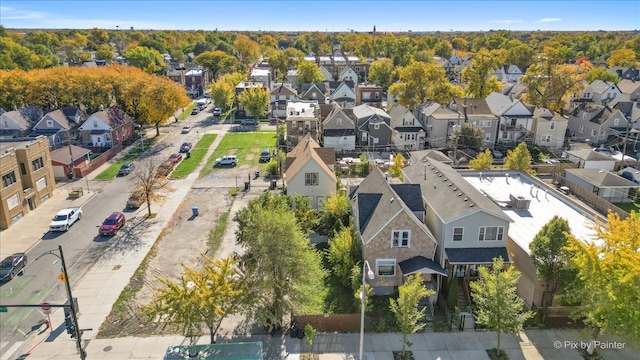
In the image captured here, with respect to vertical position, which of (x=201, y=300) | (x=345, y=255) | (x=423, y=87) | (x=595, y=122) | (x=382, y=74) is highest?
(x=382, y=74)

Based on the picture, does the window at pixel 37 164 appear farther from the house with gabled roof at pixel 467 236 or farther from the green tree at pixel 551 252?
the green tree at pixel 551 252

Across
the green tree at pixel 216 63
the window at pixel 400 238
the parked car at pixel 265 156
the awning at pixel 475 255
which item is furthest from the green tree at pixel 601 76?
the window at pixel 400 238

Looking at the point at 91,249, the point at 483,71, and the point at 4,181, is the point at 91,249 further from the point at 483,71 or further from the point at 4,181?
the point at 483,71

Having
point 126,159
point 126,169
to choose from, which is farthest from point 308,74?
point 126,169

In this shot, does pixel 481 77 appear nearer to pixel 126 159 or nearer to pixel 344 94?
pixel 344 94

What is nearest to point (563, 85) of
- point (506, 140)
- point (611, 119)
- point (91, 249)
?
point (611, 119)

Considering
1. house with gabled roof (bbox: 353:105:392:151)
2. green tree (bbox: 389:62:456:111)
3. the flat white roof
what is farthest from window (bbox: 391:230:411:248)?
green tree (bbox: 389:62:456:111)

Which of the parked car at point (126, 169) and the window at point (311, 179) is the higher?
the window at point (311, 179)
